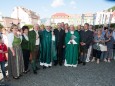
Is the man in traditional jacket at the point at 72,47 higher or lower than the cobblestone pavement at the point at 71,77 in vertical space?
higher

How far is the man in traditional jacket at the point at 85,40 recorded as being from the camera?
9.59 metres

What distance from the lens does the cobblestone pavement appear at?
6.64 m

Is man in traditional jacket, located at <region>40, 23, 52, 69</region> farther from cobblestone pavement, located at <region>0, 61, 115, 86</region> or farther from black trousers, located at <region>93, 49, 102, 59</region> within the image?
black trousers, located at <region>93, 49, 102, 59</region>

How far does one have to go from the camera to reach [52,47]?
9.12m

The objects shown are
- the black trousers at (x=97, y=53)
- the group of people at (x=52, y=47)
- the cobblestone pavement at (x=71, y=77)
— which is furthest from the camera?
the black trousers at (x=97, y=53)

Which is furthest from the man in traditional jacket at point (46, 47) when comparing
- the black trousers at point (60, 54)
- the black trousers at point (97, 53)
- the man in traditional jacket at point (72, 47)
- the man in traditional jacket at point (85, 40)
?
the black trousers at point (97, 53)

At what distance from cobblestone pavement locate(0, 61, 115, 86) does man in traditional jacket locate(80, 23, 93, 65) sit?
0.70m

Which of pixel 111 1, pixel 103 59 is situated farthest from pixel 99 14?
pixel 111 1

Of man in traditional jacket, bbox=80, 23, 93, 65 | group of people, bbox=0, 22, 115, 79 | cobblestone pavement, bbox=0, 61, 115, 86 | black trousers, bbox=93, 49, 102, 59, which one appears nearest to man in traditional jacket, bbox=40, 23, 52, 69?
group of people, bbox=0, 22, 115, 79

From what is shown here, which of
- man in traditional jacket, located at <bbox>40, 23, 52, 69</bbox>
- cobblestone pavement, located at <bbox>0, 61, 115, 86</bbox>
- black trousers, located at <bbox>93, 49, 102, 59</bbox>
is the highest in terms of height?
man in traditional jacket, located at <bbox>40, 23, 52, 69</bbox>

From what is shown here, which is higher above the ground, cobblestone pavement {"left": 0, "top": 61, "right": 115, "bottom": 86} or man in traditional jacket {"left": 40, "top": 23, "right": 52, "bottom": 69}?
man in traditional jacket {"left": 40, "top": 23, "right": 52, "bottom": 69}

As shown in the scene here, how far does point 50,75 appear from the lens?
7.62 metres

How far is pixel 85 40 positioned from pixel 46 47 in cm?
184

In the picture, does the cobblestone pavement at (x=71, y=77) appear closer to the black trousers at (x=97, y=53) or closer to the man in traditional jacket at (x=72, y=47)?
the man in traditional jacket at (x=72, y=47)
